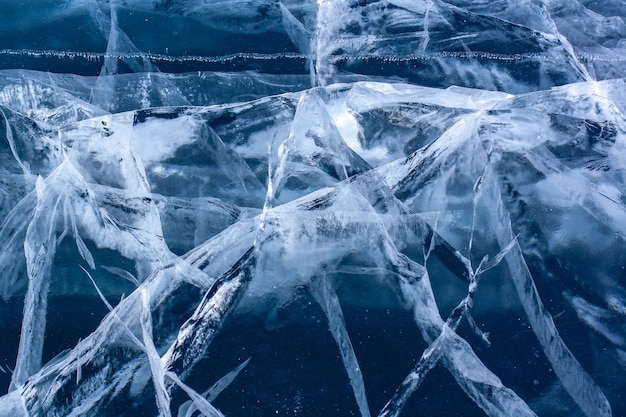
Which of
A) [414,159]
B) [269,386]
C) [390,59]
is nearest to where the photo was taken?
[269,386]

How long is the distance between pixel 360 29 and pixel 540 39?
334 mm

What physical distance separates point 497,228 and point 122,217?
1.89 feet

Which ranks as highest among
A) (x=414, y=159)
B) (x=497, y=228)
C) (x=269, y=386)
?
(x=414, y=159)

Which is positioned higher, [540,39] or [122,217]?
[540,39]

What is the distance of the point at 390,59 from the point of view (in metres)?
0.94

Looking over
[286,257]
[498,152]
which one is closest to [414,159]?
[498,152]

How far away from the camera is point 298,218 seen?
0.77 meters

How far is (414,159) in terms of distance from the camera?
84cm

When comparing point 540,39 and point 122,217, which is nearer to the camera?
point 122,217

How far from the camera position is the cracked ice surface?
73cm

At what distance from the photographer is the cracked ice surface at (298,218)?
0.73 meters

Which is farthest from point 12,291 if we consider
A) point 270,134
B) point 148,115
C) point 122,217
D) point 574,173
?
point 574,173

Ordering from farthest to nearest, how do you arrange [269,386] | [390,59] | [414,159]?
1. [390,59]
2. [414,159]
3. [269,386]

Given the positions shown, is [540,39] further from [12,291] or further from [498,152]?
[12,291]
